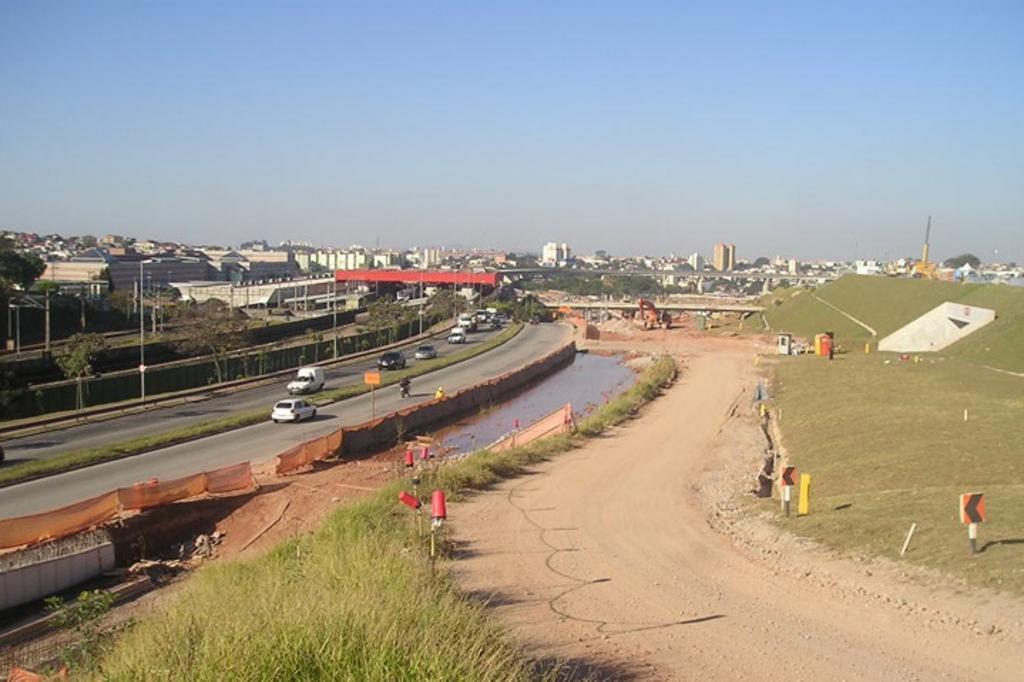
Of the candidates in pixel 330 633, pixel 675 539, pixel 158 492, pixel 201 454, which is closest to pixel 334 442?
pixel 201 454

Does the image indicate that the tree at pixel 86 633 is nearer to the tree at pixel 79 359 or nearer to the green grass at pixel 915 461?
the green grass at pixel 915 461

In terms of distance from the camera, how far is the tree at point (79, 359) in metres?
35.0

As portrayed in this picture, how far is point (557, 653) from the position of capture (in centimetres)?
944

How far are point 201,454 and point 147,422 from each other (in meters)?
6.85

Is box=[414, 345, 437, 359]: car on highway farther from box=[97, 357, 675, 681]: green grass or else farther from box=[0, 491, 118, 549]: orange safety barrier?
box=[97, 357, 675, 681]: green grass

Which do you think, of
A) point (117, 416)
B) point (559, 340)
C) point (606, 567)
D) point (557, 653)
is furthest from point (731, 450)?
point (559, 340)

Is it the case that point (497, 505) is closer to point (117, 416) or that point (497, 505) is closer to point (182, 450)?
point (182, 450)

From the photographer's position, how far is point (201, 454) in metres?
27.4

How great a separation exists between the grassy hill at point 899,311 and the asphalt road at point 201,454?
2721 cm

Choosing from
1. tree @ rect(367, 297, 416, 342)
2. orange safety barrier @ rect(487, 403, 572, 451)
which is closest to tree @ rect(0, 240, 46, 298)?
tree @ rect(367, 297, 416, 342)

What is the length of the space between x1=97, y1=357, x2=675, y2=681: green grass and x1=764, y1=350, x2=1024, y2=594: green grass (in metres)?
6.76

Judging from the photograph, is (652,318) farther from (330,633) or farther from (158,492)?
(330,633)

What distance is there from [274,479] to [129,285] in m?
100

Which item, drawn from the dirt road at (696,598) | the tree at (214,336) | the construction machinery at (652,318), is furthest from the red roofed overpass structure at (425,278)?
the dirt road at (696,598)
